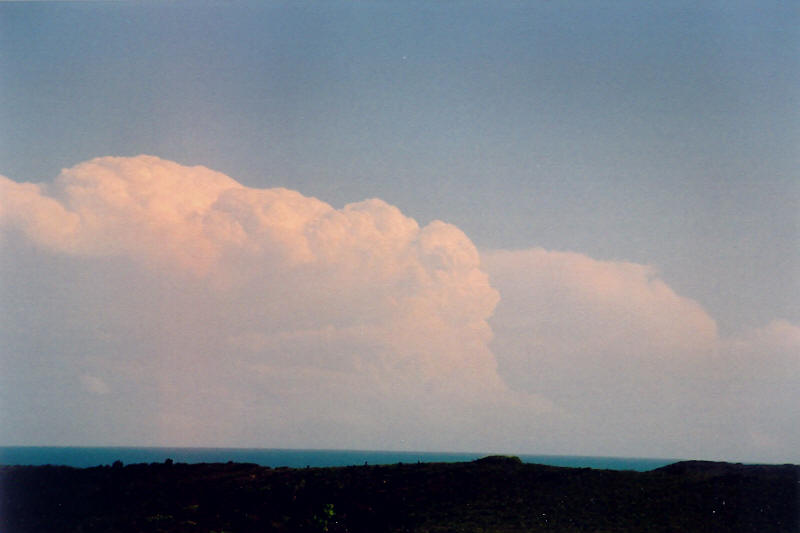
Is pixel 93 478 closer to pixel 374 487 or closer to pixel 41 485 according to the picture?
pixel 41 485

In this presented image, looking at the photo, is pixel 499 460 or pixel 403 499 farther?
pixel 499 460

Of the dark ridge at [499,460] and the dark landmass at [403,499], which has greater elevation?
the dark ridge at [499,460]

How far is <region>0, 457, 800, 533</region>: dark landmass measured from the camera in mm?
44969

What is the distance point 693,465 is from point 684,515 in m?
→ 14.9

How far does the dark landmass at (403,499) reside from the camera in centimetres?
4497

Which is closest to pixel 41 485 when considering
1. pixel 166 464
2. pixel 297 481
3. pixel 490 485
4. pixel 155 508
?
pixel 166 464

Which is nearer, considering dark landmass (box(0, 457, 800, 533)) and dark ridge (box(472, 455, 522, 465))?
dark landmass (box(0, 457, 800, 533))

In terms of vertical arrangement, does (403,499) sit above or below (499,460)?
below

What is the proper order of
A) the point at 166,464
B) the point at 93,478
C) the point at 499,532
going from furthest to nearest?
the point at 166,464 → the point at 93,478 → the point at 499,532

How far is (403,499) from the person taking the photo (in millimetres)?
50000

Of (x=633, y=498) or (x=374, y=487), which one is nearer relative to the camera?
(x=633, y=498)

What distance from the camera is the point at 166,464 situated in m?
59.6

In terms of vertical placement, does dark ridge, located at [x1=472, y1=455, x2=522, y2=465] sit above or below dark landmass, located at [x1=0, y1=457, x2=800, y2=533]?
above

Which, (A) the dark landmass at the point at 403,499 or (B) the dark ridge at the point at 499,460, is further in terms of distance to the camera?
(B) the dark ridge at the point at 499,460
